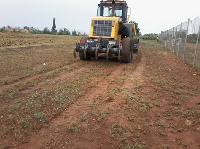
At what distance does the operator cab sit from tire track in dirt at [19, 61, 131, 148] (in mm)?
6124

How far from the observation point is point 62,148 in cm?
320

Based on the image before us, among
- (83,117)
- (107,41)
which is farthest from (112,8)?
(83,117)

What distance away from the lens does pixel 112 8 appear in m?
12.1

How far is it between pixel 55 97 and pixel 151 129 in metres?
2.39

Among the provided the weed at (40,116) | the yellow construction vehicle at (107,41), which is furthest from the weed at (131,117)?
the yellow construction vehicle at (107,41)

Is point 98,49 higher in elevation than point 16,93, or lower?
Answer: higher

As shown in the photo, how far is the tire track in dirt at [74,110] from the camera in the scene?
336 cm

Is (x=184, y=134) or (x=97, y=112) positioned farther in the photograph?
(x=97, y=112)

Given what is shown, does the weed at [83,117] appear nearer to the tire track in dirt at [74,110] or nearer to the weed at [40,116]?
the tire track in dirt at [74,110]

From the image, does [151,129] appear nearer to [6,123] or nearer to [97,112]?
[97,112]

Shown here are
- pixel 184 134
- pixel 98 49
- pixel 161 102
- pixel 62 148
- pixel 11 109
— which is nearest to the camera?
pixel 62 148

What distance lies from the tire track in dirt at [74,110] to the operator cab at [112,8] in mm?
6124

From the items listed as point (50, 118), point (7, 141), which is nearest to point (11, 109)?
point (50, 118)

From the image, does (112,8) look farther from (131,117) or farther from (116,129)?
(116,129)
